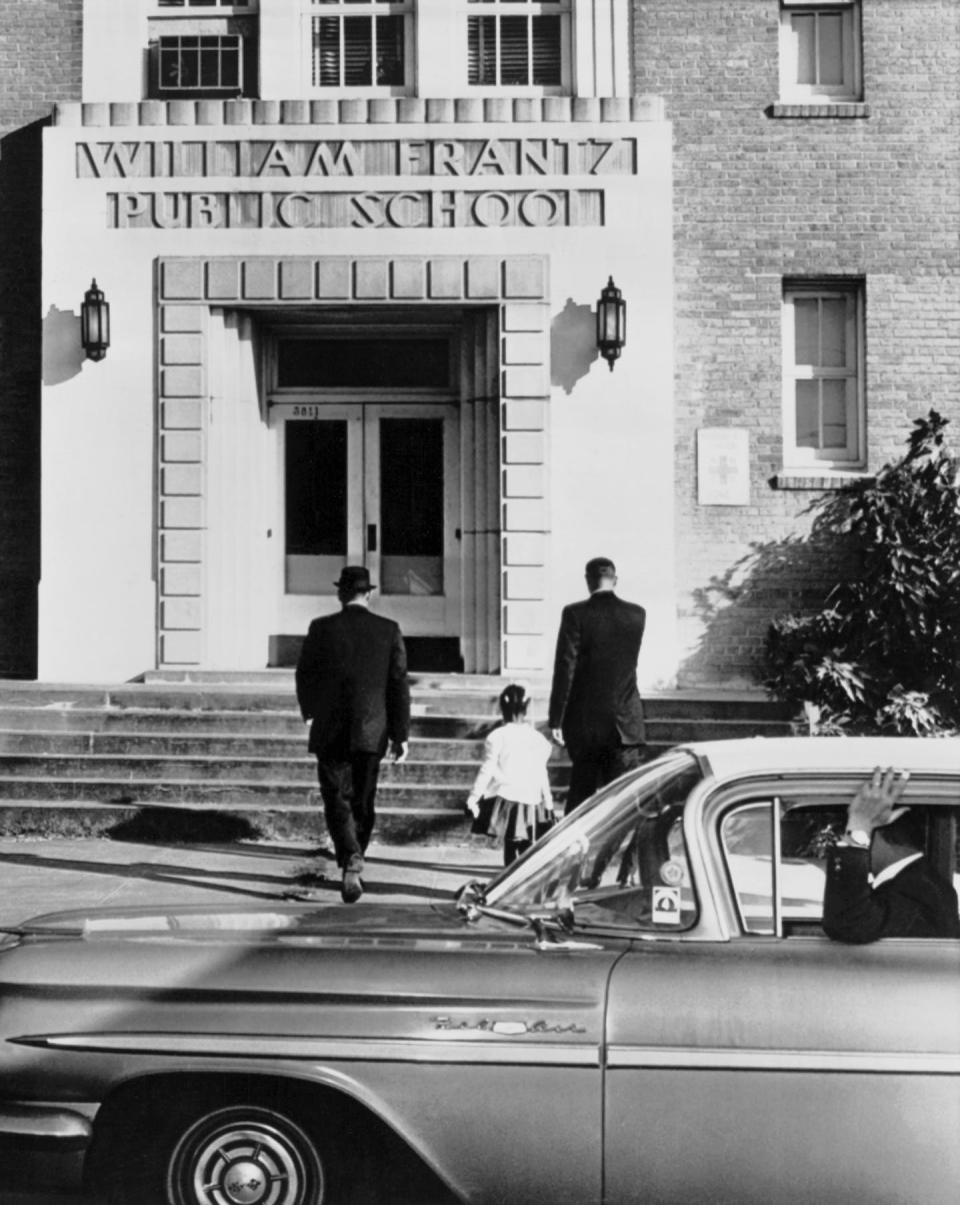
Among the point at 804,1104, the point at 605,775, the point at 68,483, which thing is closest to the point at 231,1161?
the point at 804,1104

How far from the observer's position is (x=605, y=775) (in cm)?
1046

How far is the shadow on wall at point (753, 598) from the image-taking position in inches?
606

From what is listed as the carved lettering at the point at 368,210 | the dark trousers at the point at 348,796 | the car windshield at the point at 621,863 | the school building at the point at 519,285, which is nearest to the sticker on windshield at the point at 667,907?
the car windshield at the point at 621,863

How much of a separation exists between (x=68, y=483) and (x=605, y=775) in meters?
6.80

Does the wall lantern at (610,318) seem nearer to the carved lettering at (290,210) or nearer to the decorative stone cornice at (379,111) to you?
the decorative stone cornice at (379,111)

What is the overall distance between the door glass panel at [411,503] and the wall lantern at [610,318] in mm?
2020

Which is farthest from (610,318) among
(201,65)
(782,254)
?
(201,65)

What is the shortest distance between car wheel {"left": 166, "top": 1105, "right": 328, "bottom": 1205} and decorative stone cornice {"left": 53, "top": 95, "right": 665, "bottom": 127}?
40.5 ft

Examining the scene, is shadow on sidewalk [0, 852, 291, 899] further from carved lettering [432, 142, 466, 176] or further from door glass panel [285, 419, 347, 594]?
carved lettering [432, 142, 466, 176]

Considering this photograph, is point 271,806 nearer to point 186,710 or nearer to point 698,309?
point 186,710

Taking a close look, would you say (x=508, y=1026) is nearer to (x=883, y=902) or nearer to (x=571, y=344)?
(x=883, y=902)

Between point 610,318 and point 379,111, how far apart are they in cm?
267

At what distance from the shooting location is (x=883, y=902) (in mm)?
4445

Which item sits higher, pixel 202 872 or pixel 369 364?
pixel 369 364
